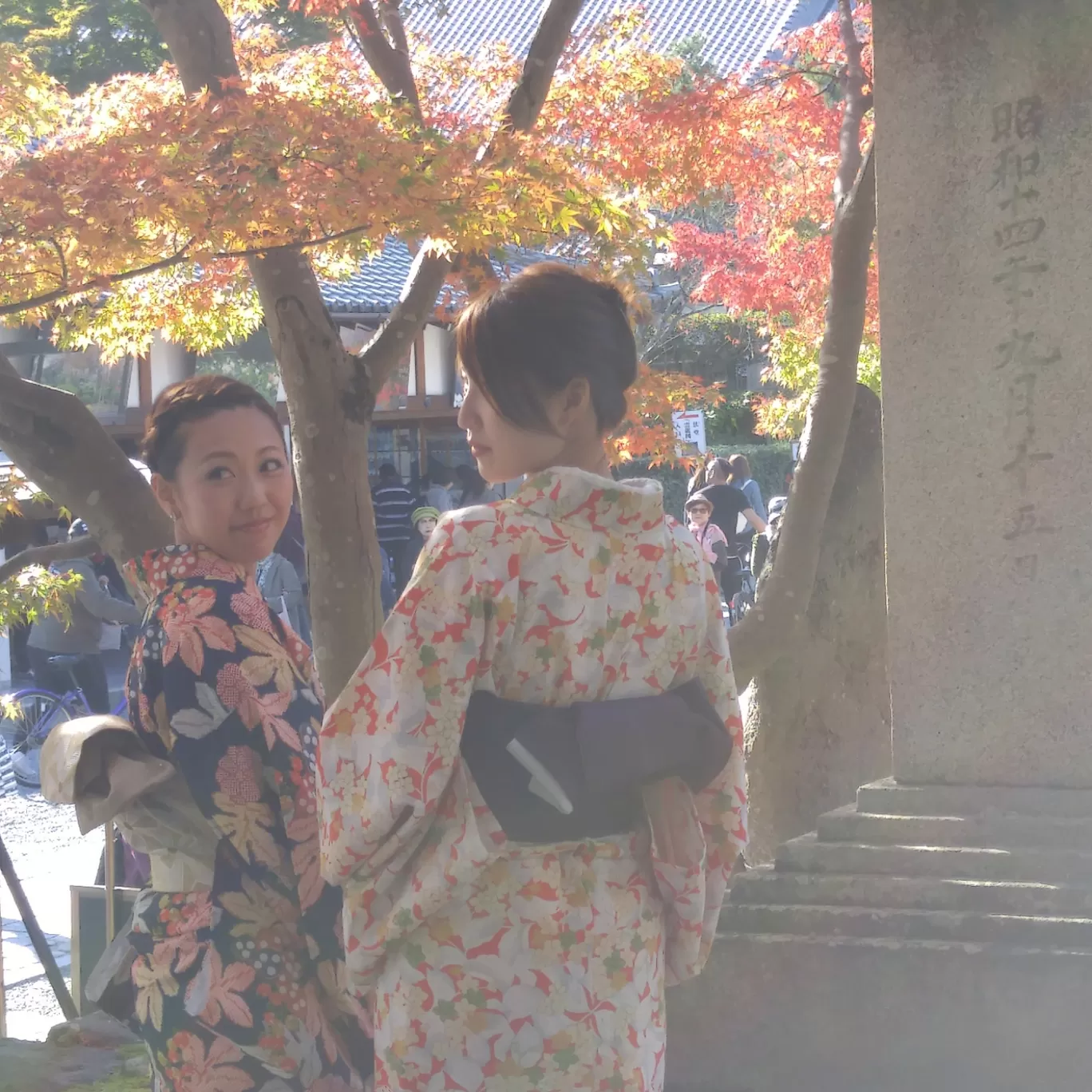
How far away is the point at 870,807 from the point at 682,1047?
675 millimetres

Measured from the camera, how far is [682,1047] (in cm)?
287

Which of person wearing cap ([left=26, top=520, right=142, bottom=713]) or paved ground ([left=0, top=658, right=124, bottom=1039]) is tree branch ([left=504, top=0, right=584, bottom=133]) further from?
person wearing cap ([left=26, top=520, right=142, bottom=713])

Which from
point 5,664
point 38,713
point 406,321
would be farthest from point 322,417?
point 5,664

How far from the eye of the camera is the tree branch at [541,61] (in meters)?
3.75

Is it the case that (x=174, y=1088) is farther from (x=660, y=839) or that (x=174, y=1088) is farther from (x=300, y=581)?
(x=300, y=581)

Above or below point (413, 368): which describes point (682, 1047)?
below

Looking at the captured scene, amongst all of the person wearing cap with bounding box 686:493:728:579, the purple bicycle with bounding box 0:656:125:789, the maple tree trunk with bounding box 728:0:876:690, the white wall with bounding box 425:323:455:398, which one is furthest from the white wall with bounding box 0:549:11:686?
the maple tree trunk with bounding box 728:0:876:690

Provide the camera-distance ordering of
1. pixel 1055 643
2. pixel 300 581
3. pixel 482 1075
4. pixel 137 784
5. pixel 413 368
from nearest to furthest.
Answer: pixel 482 1075 → pixel 137 784 → pixel 1055 643 → pixel 300 581 → pixel 413 368

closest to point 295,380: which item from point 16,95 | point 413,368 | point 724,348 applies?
point 16,95

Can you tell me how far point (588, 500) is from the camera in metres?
1.50

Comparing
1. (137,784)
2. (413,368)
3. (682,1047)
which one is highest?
(413,368)

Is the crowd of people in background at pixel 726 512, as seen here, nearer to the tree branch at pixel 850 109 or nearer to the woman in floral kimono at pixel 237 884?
the tree branch at pixel 850 109

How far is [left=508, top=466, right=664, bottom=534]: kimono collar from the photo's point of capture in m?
1.49

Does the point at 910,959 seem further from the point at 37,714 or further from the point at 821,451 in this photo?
the point at 37,714
